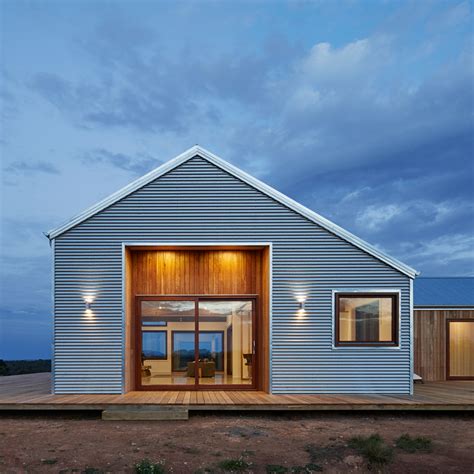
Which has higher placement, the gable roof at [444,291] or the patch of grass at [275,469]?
the gable roof at [444,291]

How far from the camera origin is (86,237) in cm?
994

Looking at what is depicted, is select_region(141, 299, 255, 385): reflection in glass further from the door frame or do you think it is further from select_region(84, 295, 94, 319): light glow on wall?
select_region(84, 295, 94, 319): light glow on wall

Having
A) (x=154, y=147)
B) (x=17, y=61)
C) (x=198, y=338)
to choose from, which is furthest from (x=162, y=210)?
(x=154, y=147)

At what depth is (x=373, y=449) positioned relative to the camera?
652 centimetres

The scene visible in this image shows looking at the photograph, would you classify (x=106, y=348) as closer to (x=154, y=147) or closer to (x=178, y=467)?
(x=178, y=467)

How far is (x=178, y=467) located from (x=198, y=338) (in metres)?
4.44

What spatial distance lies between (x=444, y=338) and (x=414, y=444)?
7.06 meters

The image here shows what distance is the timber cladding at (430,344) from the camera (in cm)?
1341

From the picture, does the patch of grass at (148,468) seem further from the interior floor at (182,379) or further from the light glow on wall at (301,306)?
the light glow on wall at (301,306)

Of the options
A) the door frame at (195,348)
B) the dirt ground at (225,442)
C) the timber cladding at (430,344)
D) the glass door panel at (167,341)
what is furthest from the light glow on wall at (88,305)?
the timber cladding at (430,344)

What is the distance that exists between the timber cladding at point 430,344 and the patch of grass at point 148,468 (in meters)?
9.61

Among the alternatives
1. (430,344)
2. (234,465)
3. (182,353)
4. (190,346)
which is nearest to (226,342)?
(190,346)

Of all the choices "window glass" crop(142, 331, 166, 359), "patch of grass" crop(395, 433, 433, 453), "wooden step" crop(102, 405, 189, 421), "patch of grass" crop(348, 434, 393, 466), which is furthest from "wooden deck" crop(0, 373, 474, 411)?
"patch of grass" crop(348, 434, 393, 466)

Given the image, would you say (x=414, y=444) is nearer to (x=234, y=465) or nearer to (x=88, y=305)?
(x=234, y=465)
